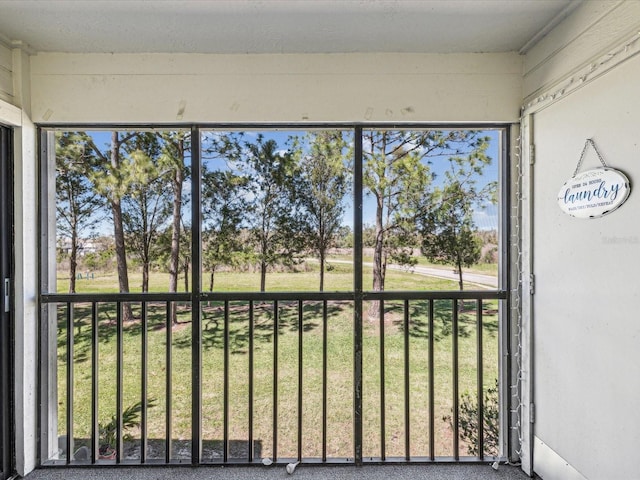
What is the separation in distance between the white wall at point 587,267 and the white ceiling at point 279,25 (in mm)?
277

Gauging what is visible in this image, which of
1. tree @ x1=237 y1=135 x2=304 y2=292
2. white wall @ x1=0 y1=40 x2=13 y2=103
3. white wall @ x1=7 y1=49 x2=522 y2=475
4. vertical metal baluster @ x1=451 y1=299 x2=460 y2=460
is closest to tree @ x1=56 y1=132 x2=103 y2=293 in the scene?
white wall @ x1=7 y1=49 x2=522 y2=475

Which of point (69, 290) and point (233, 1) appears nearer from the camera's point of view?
point (233, 1)

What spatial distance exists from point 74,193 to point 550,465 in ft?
9.90

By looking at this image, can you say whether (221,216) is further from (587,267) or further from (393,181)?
(587,267)

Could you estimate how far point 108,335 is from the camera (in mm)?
2025

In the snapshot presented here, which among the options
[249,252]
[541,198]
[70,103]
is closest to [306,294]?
[249,252]

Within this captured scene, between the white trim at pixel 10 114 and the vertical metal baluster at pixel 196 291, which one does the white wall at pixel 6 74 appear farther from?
the vertical metal baluster at pixel 196 291

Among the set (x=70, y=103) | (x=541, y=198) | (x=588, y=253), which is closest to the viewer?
(x=588, y=253)

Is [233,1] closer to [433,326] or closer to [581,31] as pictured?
[581,31]

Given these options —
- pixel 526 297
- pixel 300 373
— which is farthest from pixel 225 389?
pixel 526 297

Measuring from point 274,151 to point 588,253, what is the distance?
1.65m

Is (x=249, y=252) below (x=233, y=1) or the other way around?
below

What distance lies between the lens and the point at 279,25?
1646 millimetres

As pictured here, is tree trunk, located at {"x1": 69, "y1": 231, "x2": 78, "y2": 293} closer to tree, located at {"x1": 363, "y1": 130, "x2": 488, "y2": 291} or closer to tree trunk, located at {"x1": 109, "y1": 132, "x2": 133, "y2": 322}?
tree trunk, located at {"x1": 109, "y1": 132, "x2": 133, "y2": 322}
